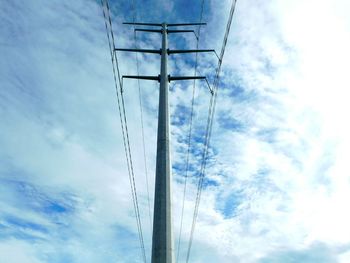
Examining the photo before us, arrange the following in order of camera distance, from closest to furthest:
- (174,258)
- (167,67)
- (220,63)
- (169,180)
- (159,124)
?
(174,258)
(169,180)
(159,124)
(220,63)
(167,67)

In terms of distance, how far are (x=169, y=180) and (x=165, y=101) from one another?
4.90m

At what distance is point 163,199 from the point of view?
14.5 metres

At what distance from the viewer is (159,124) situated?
1731 cm

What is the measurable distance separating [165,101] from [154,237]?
7305mm

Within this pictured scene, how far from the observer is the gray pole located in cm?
1339

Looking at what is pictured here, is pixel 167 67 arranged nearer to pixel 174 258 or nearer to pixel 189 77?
pixel 189 77

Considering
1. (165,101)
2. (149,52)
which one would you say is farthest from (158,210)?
(149,52)

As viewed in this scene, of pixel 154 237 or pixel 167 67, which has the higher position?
pixel 167 67

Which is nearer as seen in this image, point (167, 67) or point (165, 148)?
point (165, 148)

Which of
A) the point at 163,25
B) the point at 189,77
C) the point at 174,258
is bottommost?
the point at 174,258

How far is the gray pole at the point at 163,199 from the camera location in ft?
43.9

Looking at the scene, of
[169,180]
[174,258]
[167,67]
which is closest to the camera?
[174,258]

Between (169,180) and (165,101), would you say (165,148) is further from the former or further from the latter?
(165,101)

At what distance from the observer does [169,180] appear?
15.1m
